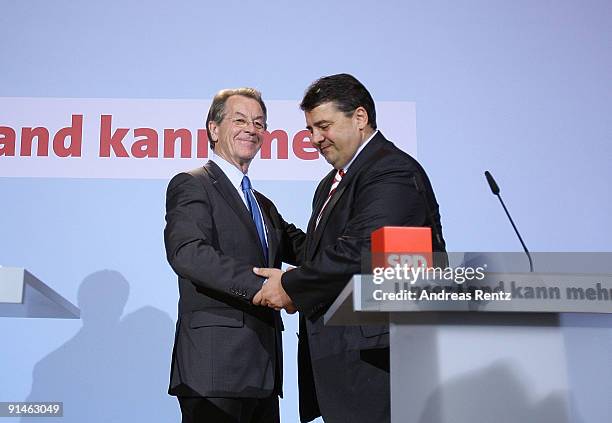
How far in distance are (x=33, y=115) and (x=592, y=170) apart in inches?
106

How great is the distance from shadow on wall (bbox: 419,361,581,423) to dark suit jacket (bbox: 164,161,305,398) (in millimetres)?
1049

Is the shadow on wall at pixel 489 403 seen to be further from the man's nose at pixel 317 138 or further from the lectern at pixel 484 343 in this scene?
the man's nose at pixel 317 138

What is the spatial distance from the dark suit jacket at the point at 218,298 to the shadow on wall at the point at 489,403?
41.3 inches

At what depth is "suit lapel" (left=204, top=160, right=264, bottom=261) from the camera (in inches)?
112

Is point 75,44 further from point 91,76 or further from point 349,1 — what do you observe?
point 349,1

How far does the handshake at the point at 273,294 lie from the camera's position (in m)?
2.54

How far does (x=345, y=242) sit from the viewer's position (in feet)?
7.50

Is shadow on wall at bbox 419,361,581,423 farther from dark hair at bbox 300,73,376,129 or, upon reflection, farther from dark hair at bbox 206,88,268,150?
dark hair at bbox 206,88,268,150

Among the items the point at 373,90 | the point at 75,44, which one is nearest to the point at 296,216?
the point at 373,90

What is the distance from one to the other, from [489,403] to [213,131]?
5.79 feet

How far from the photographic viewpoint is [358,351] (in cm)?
227

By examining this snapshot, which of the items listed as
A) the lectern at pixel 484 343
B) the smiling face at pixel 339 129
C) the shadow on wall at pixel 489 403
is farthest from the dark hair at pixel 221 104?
the shadow on wall at pixel 489 403
